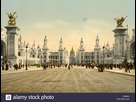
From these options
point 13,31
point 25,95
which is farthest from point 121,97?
point 13,31

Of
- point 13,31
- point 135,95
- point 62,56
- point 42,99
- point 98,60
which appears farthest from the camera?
point 62,56

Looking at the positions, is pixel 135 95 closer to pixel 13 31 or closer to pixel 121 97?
pixel 121 97

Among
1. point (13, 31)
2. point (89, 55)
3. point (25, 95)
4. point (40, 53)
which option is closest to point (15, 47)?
point (13, 31)

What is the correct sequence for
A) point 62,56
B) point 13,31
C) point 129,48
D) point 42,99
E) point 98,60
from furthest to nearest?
point 62,56, point 98,60, point 129,48, point 13,31, point 42,99

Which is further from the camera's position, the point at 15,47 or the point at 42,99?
the point at 15,47

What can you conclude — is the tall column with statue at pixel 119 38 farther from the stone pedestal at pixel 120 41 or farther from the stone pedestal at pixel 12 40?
the stone pedestal at pixel 12 40

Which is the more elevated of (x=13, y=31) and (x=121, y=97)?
(x=13, y=31)

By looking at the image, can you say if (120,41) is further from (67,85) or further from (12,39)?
(67,85)

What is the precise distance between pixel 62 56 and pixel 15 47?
91.4m

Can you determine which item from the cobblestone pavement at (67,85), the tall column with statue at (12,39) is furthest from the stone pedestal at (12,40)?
the cobblestone pavement at (67,85)

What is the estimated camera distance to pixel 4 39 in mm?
60250

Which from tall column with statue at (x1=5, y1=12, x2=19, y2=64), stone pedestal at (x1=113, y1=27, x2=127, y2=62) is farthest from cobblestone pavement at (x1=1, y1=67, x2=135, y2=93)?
Result: stone pedestal at (x1=113, y1=27, x2=127, y2=62)

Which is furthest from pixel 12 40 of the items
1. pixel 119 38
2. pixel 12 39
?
pixel 119 38

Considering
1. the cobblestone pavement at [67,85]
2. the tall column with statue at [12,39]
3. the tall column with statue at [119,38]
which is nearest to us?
the cobblestone pavement at [67,85]
